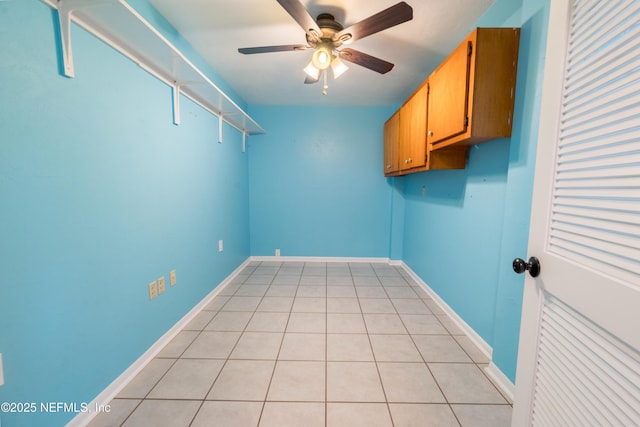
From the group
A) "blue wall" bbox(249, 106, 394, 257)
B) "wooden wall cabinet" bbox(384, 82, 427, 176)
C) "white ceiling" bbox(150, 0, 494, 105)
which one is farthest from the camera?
"blue wall" bbox(249, 106, 394, 257)

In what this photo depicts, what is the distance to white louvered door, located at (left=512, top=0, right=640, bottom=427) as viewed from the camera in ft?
1.93

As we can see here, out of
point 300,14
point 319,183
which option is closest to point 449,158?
point 300,14

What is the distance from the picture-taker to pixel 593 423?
65 centimetres

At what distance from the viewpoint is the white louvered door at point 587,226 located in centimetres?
59

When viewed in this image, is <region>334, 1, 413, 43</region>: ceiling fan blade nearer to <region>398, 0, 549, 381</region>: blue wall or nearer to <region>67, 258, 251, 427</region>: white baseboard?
<region>398, 0, 549, 381</region>: blue wall

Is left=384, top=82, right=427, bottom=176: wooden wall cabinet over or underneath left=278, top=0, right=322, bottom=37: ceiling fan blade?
underneath

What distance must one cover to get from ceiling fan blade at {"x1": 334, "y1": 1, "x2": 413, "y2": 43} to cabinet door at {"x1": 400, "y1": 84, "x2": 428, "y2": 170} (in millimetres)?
762

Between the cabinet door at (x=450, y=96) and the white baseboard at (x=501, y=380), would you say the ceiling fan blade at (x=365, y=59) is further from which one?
the white baseboard at (x=501, y=380)

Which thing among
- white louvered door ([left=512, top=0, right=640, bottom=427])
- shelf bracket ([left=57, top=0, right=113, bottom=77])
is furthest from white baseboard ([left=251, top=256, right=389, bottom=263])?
shelf bracket ([left=57, top=0, right=113, bottom=77])

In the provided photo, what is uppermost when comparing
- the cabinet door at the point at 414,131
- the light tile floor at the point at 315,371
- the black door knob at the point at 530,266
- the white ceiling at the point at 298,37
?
the white ceiling at the point at 298,37

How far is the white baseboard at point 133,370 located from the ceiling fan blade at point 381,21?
98.1 inches

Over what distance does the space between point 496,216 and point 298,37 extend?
2023 mm

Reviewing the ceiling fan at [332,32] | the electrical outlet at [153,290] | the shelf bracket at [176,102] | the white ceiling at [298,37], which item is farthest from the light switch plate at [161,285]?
the white ceiling at [298,37]

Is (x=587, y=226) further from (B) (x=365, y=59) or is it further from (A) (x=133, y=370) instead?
(A) (x=133, y=370)
